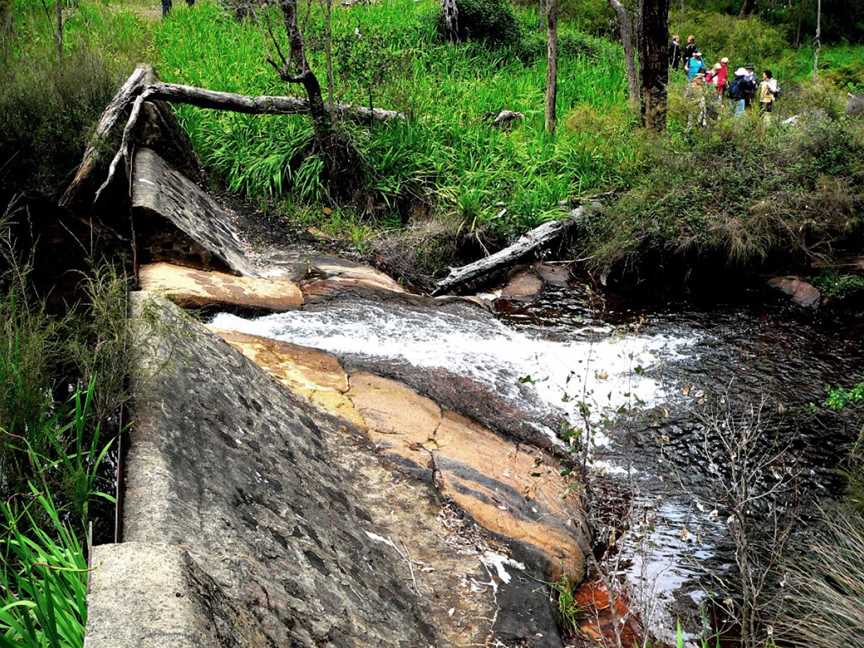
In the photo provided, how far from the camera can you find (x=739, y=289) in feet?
26.8

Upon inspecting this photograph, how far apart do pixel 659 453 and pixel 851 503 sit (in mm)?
1329

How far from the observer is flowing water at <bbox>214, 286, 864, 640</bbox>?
458cm

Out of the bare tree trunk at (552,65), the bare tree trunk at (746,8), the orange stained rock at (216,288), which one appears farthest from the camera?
the bare tree trunk at (746,8)

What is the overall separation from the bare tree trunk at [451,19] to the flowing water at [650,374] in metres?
9.59

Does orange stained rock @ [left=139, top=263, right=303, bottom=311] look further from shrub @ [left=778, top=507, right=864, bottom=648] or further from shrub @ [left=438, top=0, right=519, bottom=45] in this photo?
shrub @ [left=438, top=0, right=519, bottom=45]

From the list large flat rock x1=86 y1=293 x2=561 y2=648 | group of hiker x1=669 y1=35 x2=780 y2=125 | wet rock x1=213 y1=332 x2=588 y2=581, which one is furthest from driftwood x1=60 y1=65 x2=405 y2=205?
group of hiker x1=669 y1=35 x2=780 y2=125

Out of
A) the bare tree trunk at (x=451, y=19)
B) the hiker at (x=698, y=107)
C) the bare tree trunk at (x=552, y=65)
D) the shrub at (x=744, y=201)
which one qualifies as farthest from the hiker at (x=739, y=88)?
the shrub at (x=744, y=201)

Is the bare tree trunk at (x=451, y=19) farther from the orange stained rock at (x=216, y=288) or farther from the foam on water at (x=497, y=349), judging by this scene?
the orange stained rock at (x=216, y=288)

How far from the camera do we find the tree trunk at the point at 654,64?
10141 millimetres

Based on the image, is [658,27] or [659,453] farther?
[658,27]

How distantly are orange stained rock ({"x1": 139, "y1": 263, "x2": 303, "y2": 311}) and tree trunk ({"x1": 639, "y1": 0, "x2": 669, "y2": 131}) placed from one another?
6119 millimetres

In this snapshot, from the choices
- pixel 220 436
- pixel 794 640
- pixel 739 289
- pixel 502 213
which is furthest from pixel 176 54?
pixel 794 640

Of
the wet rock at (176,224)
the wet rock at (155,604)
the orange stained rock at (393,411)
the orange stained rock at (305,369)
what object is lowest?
the orange stained rock at (393,411)

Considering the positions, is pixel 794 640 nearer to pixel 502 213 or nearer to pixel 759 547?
pixel 759 547
